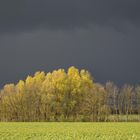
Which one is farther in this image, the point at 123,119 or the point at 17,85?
the point at 17,85

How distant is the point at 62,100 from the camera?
115 meters

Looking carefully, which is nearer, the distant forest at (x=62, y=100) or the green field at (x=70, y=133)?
the green field at (x=70, y=133)

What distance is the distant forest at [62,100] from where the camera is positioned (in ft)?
379

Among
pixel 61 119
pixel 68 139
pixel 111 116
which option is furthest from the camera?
pixel 111 116

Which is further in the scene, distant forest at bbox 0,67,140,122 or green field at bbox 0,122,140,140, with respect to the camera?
distant forest at bbox 0,67,140,122

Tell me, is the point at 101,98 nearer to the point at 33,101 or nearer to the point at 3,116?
the point at 33,101

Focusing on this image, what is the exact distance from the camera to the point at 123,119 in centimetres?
11744

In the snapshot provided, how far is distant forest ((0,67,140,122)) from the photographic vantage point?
115394mm

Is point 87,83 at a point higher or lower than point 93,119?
higher

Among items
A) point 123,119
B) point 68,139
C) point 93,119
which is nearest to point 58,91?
point 93,119

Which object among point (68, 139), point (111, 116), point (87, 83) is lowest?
point (68, 139)

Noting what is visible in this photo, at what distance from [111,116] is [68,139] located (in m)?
90.7

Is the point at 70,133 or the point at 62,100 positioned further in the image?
the point at 62,100

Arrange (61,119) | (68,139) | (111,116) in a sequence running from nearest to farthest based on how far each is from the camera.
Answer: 1. (68,139)
2. (61,119)
3. (111,116)
